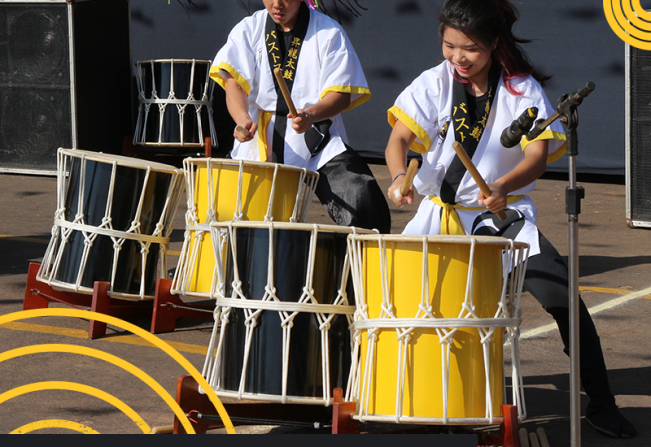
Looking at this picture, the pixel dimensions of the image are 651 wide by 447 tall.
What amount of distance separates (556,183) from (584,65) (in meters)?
1.18

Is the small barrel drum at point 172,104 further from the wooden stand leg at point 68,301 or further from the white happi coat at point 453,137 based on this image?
the white happi coat at point 453,137

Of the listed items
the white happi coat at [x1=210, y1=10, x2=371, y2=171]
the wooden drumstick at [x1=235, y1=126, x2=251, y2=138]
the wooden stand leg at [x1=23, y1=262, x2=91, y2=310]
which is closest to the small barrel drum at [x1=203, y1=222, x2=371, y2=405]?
the wooden drumstick at [x1=235, y1=126, x2=251, y2=138]

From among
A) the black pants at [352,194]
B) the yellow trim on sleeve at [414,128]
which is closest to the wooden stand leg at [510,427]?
the yellow trim on sleeve at [414,128]

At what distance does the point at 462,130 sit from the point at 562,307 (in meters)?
0.71

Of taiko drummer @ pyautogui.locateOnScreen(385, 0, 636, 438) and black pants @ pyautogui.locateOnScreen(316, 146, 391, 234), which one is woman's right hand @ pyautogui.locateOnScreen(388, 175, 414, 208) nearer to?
taiko drummer @ pyautogui.locateOnScreen(385, 0, 636, 438)

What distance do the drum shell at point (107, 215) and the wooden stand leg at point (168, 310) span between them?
0.14 meters

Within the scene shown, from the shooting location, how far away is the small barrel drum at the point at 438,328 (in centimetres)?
252

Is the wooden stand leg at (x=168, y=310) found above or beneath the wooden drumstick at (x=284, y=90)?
beneath

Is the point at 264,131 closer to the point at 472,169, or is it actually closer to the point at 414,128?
the point at 414,128

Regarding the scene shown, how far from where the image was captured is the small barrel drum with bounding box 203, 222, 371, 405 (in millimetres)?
2787

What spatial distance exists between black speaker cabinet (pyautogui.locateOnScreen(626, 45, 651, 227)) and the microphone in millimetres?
4437

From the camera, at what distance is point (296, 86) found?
4121 mm

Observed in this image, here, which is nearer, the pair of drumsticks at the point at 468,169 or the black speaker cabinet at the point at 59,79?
Answer: the pair of drumsticks at the point at 468,169
